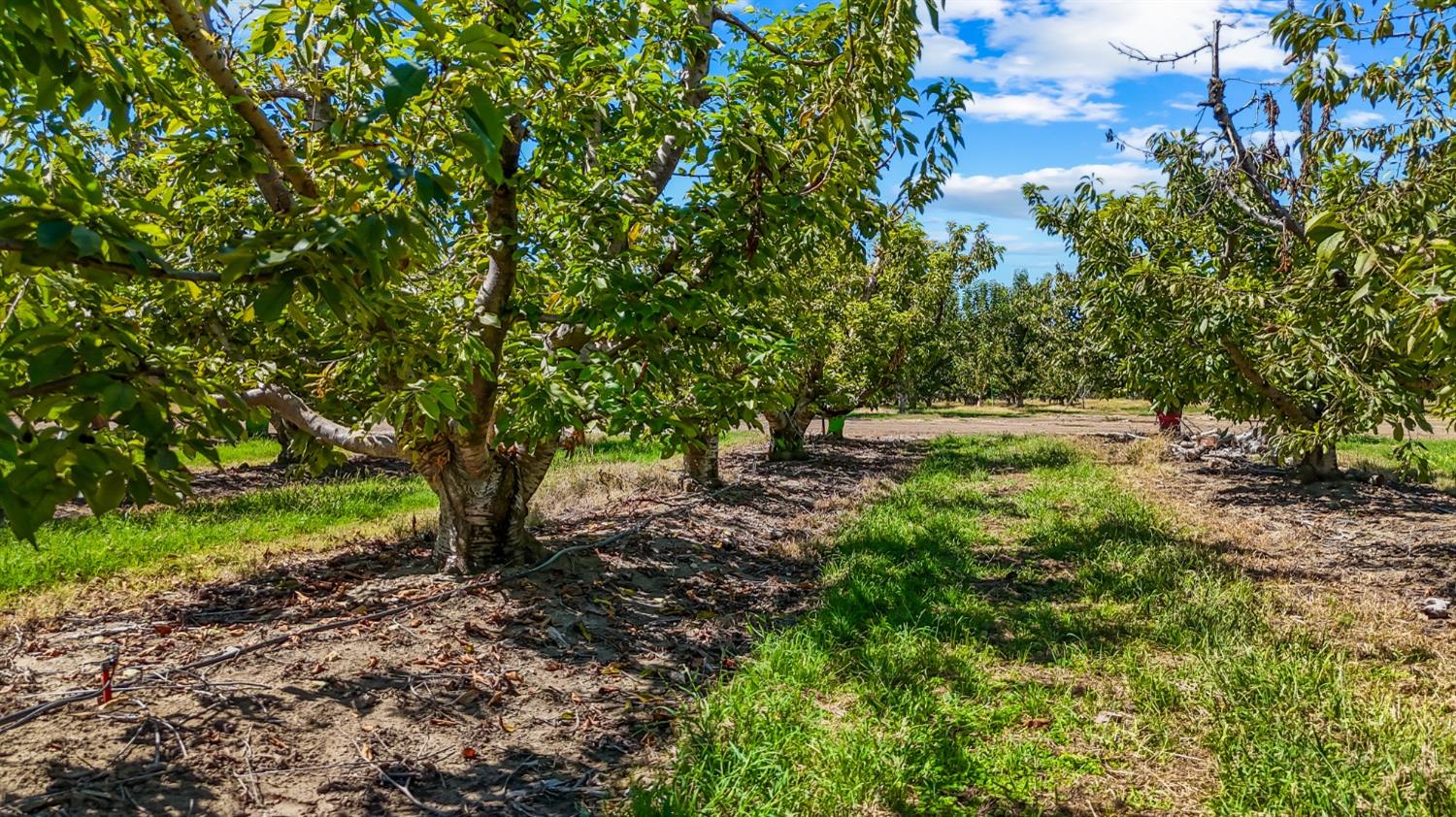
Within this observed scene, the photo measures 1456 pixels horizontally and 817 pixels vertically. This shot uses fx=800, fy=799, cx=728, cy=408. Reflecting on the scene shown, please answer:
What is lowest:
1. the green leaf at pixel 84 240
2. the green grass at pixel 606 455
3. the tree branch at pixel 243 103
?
the green grass at pixel 606 455

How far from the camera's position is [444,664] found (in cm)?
455

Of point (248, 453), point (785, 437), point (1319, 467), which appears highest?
point (785, 437)

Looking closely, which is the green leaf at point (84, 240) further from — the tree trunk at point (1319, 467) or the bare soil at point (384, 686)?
the tree trunk at point (1319, 467)

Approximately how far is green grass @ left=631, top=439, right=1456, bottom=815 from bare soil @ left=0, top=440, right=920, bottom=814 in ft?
1.67

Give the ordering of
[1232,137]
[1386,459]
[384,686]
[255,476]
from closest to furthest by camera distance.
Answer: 1. [384,686]
2. [1232,137]
3. [255,476]
4. [1386,459]

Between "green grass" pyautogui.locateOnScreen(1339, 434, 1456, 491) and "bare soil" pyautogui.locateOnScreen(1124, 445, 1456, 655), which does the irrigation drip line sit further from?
"green grass" pyautogui.locateOnScreen(1339, 434, 1456, 491)

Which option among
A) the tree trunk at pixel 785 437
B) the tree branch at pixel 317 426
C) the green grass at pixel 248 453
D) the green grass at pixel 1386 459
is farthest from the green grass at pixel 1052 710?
the green grass at pixel 248 453

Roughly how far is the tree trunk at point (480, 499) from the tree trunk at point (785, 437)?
28.2 ft

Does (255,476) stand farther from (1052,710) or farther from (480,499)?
(1052,710)

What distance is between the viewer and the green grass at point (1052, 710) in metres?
3.22

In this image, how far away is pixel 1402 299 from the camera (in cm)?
435

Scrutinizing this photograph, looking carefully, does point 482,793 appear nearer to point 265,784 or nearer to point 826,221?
point 265,784

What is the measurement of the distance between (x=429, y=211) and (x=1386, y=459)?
61.4 ft

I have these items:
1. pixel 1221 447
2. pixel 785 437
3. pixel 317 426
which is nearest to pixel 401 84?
pixel 317 426
